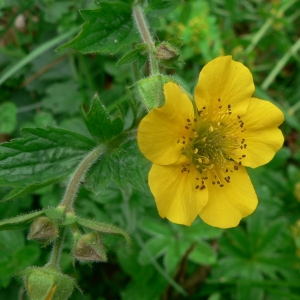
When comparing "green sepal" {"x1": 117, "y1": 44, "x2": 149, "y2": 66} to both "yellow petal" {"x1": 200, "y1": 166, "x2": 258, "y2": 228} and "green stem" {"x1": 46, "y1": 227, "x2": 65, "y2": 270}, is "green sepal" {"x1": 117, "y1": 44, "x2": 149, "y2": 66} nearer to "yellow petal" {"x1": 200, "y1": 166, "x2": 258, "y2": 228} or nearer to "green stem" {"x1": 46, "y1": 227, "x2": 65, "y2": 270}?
"yellow petal" {"x1": 200, "y1": 166, "x2": 258, "y2": 228}

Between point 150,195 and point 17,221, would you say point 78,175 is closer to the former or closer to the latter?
point 17,221

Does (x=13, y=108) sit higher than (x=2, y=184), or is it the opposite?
(x=2, y=184)

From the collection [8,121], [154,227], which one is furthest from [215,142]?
[8,121]


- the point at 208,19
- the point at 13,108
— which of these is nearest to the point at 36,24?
the point at 13,108

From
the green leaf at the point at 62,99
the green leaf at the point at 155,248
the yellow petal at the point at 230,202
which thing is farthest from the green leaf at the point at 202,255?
the green leaf at the point at 62,99

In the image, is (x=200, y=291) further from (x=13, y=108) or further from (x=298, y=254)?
(x=13, y=108)
